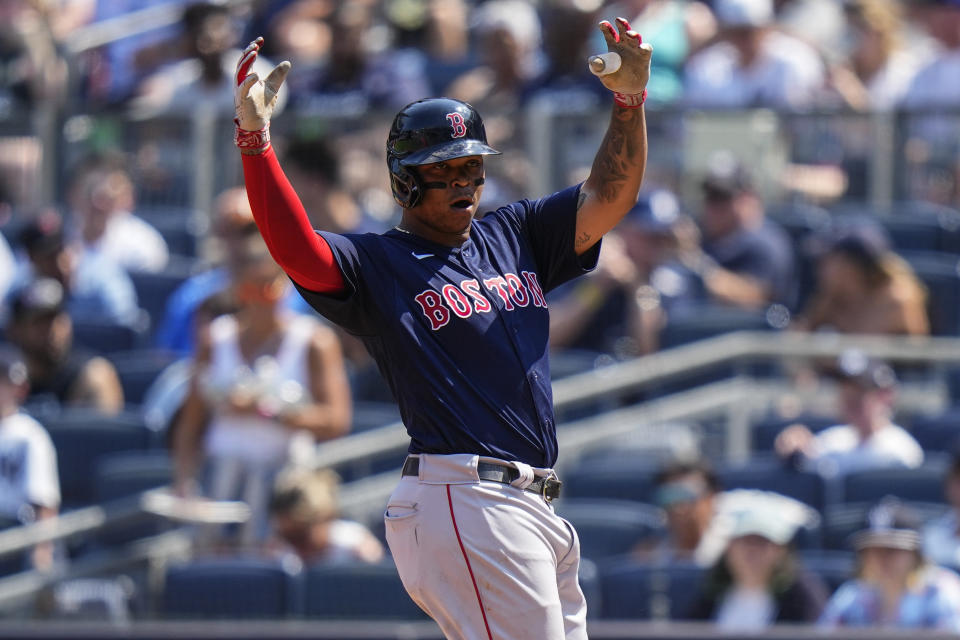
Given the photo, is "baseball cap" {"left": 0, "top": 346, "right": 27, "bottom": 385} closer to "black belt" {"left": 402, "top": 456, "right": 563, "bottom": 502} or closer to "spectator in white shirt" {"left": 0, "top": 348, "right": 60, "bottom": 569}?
"spectator in white shirt" {"left": 0, "top": 348, "right": 60, "bottom": 569}

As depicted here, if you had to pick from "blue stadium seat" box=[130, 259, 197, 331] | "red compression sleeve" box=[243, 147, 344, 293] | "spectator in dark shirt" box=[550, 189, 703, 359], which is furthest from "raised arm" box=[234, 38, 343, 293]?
"blue stadium seat" box=[130, 259, 197, 331]

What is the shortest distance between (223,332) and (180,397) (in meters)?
0.98

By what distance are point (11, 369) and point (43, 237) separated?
1.62 metres

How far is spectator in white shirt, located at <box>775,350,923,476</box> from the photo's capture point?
7.98m

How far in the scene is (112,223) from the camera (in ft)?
34.4

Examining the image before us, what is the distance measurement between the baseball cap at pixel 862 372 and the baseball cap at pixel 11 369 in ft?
12.5

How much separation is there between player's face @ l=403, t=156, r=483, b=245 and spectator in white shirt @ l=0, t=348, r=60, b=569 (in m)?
4.36

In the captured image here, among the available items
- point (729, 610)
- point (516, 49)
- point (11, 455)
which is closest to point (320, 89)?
point (516, 49)

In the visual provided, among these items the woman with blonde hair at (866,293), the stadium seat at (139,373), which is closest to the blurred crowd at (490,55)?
the woman with blonde hair at (866,293)

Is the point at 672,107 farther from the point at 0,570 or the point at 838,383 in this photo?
the point at 0,570

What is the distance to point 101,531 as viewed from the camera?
7793 millimetres

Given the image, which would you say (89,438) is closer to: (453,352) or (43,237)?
(43,237)

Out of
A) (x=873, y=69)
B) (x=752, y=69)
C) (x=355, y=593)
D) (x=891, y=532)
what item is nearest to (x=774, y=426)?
(x=891, y=532)

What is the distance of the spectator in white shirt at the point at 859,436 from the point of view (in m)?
7.98
